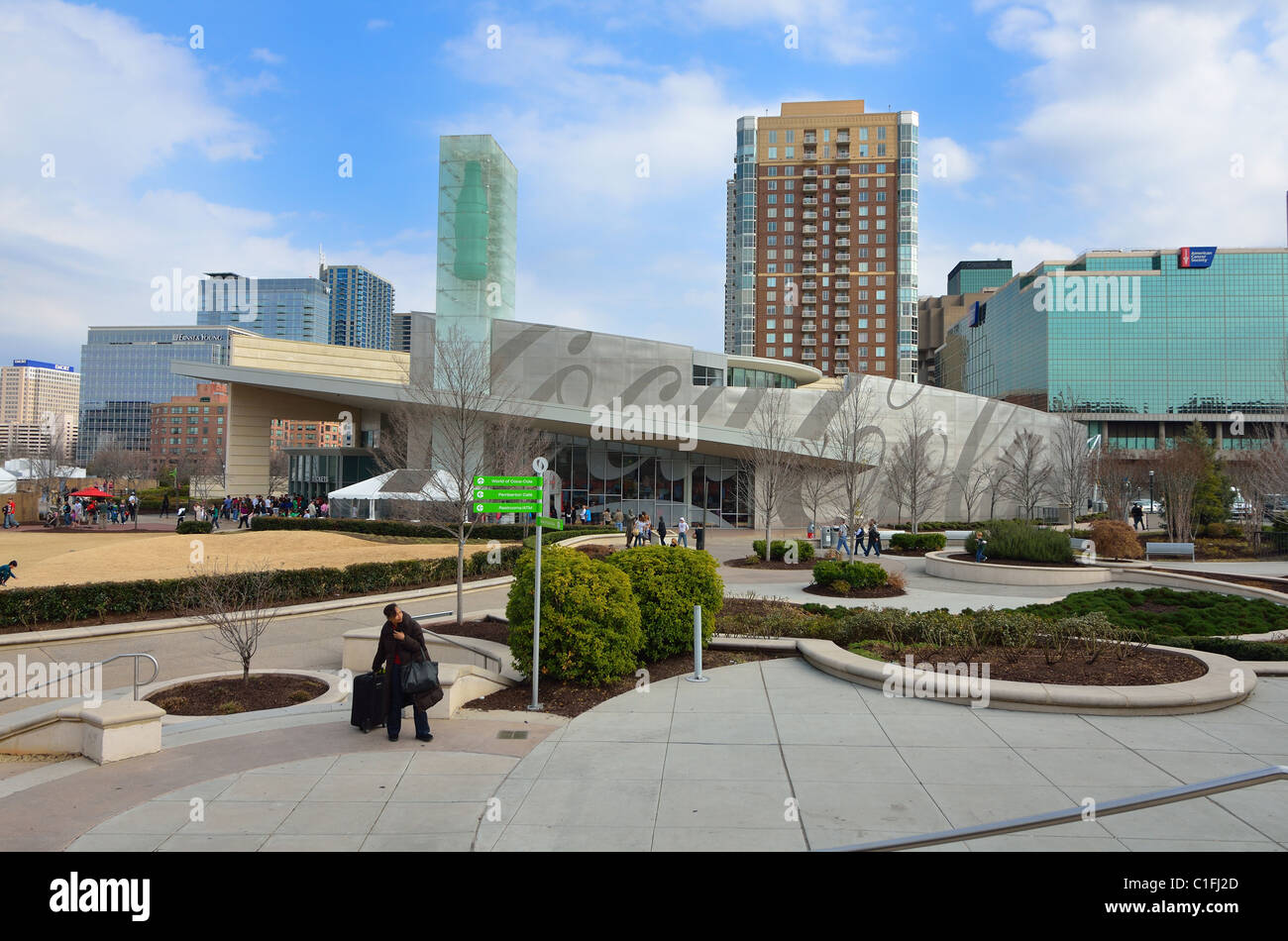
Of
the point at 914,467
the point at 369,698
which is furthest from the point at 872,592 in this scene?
the point at 914,467

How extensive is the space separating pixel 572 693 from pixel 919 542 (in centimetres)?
2533

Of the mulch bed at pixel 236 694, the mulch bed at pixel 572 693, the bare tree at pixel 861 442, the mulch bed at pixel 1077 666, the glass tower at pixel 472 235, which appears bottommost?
the mulch bed at pixel 236 694

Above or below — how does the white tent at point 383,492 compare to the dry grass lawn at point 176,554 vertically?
above

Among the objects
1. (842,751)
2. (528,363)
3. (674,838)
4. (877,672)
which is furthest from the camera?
(528,363)

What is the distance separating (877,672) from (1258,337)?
364 feet

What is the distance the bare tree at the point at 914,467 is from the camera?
39.1 m

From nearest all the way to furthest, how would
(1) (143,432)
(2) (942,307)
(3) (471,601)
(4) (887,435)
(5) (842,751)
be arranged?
(5) (842,751) → (3) (471,601) → (4) (887,435) → (2) (942,307) → (1) (143,432)

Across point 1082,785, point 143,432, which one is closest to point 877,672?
point 1082,785

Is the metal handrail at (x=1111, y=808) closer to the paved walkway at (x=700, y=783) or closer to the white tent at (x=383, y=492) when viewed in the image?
the paved walkway at (x=700, y=783)

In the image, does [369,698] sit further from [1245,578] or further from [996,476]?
[996,476]

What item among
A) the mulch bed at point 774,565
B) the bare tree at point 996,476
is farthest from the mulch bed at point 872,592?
the bare tree at point 996,476

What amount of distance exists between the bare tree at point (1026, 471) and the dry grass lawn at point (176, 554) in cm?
3320
